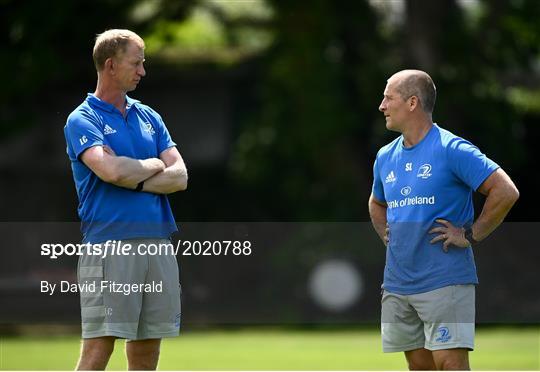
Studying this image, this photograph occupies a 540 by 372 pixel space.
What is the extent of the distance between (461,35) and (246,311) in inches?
254

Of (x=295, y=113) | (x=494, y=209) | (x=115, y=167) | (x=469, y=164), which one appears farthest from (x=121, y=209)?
(x=295, y=113)

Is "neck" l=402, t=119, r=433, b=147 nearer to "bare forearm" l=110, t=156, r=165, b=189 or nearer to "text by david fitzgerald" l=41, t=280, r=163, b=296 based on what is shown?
"bare forearm" l=110, t=156, r=165, b=189

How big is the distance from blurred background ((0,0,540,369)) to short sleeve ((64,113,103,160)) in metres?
13.4

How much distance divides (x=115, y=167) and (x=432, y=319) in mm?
1853

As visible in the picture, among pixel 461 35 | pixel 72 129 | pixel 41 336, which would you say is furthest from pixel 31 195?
pixel 72 129

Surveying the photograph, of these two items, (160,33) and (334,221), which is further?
(160,33)

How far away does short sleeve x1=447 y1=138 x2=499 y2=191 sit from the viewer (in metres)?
6.49

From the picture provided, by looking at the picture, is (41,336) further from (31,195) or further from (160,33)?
(160,33)

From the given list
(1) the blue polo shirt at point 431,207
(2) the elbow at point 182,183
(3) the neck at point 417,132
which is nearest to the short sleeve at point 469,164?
(1) the blue polo shirt at point 431,207

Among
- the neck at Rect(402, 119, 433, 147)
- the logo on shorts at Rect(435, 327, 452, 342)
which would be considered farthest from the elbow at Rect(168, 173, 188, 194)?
the logo on shorts at Rect(435, 327, 452, 342)

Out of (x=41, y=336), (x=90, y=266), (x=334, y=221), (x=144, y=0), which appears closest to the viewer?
(x=90, y=266)

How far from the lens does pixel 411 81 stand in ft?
22.0

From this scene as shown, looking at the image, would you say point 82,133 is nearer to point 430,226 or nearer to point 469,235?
point 430,226

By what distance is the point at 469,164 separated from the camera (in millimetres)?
6512
